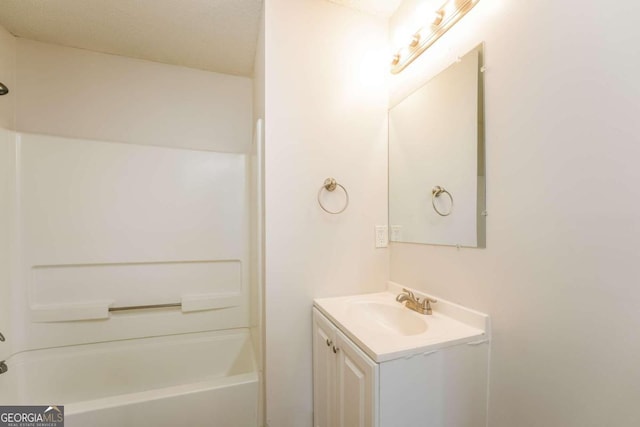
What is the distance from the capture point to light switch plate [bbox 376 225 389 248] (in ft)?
5.00

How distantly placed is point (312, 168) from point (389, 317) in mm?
898

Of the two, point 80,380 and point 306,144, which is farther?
point 80,380

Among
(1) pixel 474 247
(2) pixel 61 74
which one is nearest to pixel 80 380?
(2) pixel 61 74

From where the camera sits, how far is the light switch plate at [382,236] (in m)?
1.52

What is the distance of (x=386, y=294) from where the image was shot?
150cm

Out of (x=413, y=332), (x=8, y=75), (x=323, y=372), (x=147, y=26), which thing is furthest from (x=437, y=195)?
(x=8, y=75)

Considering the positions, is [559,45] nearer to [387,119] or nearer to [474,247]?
[474,247]

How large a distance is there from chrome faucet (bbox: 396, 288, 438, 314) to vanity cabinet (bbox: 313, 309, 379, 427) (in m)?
0.40

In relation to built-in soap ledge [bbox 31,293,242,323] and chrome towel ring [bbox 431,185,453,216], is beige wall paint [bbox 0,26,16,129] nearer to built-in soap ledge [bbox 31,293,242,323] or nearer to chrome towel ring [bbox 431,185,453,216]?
built-in soap ledge [bbox 31,293,242,323]

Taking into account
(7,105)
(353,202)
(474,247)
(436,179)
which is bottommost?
(474,247)

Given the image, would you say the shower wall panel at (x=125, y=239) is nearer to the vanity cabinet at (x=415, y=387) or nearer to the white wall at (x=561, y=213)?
the vanity cabinet at (x=415, y=387)

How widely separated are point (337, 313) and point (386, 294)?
446 mm

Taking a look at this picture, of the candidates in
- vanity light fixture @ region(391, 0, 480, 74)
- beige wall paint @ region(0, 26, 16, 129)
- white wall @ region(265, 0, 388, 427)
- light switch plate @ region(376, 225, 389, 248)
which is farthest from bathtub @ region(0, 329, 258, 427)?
vanity light fixture @ region(391, 0, 480, 74)

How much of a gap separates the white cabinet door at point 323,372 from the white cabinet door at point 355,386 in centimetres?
6
